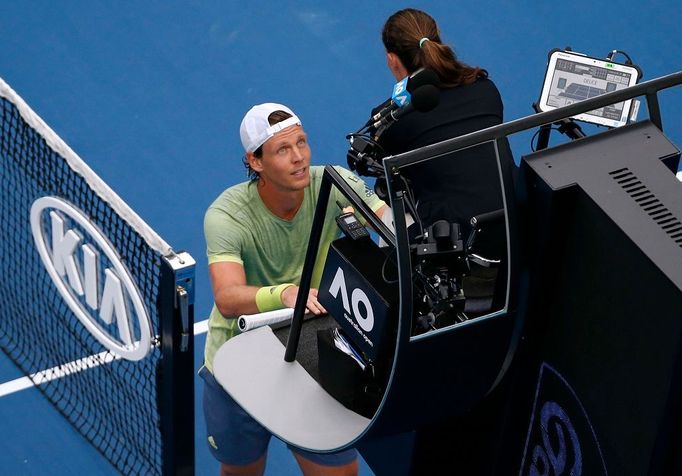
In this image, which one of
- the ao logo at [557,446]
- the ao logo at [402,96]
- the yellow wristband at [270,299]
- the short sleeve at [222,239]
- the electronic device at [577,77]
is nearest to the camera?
the ao logo at [557,446]

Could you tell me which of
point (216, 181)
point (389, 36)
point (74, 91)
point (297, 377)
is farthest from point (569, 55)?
point (74, 91)

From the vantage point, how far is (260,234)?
4750 millimetres

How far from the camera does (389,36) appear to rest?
18.3 ft

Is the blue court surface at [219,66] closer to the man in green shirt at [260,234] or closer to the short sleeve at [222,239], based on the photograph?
the man in green shirt at [260,234]

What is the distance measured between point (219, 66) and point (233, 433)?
381 centimetres

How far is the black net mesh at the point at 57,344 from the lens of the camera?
500 cm

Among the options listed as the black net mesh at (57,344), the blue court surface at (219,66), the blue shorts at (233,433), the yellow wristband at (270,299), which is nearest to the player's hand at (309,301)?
the yellow wristband at (270,299)

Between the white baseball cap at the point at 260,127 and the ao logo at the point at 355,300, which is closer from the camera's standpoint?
the ao logo at the point at 355,300

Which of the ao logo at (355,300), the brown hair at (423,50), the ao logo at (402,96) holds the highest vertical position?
the ao logo at (402,96)

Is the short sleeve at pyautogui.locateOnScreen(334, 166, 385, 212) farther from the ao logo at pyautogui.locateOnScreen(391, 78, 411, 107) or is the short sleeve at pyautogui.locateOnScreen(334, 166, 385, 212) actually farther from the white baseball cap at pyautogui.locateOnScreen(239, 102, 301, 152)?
the ao logo at pyautogui.locateOnScreen(391, 78, 411, 107)

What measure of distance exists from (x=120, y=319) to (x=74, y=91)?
4.08 m

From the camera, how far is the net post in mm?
3623

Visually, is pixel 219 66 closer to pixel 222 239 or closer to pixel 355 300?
pixel 222 239

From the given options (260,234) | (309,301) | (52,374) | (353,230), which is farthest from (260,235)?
(52,374)
